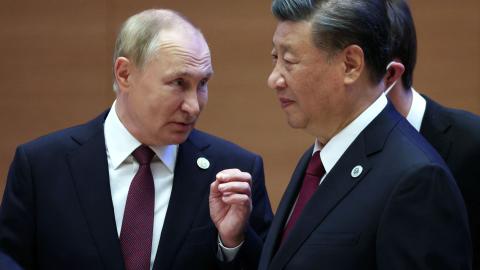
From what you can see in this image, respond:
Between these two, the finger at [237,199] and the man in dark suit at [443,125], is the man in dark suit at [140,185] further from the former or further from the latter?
→ the man in dark suit at [443,125]

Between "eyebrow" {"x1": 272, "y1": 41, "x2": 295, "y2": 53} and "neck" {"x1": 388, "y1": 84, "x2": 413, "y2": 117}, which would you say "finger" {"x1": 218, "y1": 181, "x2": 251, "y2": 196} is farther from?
"neck" {"x1": 388, "y1": 84, "x2": 413, "y2": 117}

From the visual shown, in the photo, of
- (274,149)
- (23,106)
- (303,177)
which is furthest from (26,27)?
(303,177)

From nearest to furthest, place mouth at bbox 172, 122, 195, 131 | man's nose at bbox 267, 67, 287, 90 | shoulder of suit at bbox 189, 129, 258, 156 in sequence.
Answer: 1. man's nose at bbox 267, 67, 287, 90
2. mouth at bbox 172, 122, 195, 131
3. shoulder of suit at bbox 189, 129, 258, 156

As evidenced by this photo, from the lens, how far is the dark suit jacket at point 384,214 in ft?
6.17

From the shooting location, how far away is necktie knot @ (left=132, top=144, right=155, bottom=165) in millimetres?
2609

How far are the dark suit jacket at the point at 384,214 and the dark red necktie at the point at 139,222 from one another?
438mm

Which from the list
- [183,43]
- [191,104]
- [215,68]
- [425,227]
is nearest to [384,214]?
[425,227]

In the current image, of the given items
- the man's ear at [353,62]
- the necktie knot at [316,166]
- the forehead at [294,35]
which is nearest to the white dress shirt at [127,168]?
the necktie knot at [316,166]

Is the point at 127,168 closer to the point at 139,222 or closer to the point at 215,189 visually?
the point at 139,222

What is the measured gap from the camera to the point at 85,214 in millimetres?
2547

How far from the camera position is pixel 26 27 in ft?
14.1

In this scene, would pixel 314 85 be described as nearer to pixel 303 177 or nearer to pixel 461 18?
pixel 303 177

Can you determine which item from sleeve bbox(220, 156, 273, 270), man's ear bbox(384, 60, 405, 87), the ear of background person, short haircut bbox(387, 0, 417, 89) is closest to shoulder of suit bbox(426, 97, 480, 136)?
short haircut bbox(387, 0, 417, 89)

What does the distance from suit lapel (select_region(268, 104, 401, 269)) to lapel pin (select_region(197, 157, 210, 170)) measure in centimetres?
59
